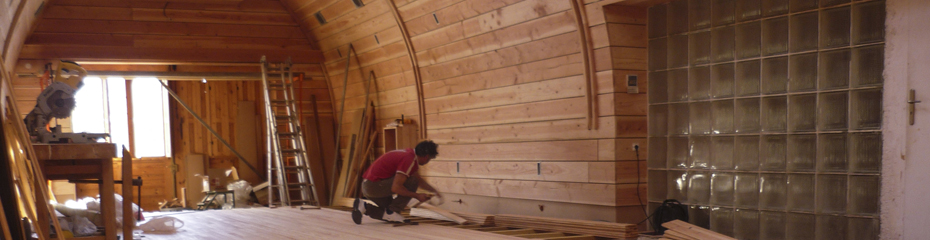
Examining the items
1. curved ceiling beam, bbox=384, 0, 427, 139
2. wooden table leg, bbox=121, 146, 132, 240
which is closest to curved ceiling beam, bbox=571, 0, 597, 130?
curved ceiling beam, bbox=384, 0, 427, 139

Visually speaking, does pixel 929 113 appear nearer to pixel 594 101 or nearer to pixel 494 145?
pixel 594 101

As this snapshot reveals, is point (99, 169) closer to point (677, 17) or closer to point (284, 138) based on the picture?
point (677, 17)

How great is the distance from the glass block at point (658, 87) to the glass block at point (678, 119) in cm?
12

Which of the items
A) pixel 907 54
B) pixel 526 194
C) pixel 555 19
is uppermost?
pixel 555 19

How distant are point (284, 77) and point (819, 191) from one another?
24.6ft

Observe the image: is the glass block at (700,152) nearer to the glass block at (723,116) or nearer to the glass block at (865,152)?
the glass block at (723,116)

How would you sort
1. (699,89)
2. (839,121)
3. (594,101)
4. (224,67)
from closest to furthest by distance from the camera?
(839,121) < (699,89) < (594,101) < (224,67)

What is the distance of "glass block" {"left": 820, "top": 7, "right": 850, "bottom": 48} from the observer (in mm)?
4570

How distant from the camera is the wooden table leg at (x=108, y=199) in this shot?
4621 mm

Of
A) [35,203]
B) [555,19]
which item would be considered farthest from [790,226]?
[35,203]

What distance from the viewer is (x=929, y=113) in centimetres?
418

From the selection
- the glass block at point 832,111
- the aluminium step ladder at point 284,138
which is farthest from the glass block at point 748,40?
the aluminium step ladder at point 284,138

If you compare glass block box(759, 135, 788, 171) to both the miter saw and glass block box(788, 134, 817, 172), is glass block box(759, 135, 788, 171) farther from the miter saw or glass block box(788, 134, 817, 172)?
the miter saw

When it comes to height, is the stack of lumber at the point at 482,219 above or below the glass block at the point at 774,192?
below
